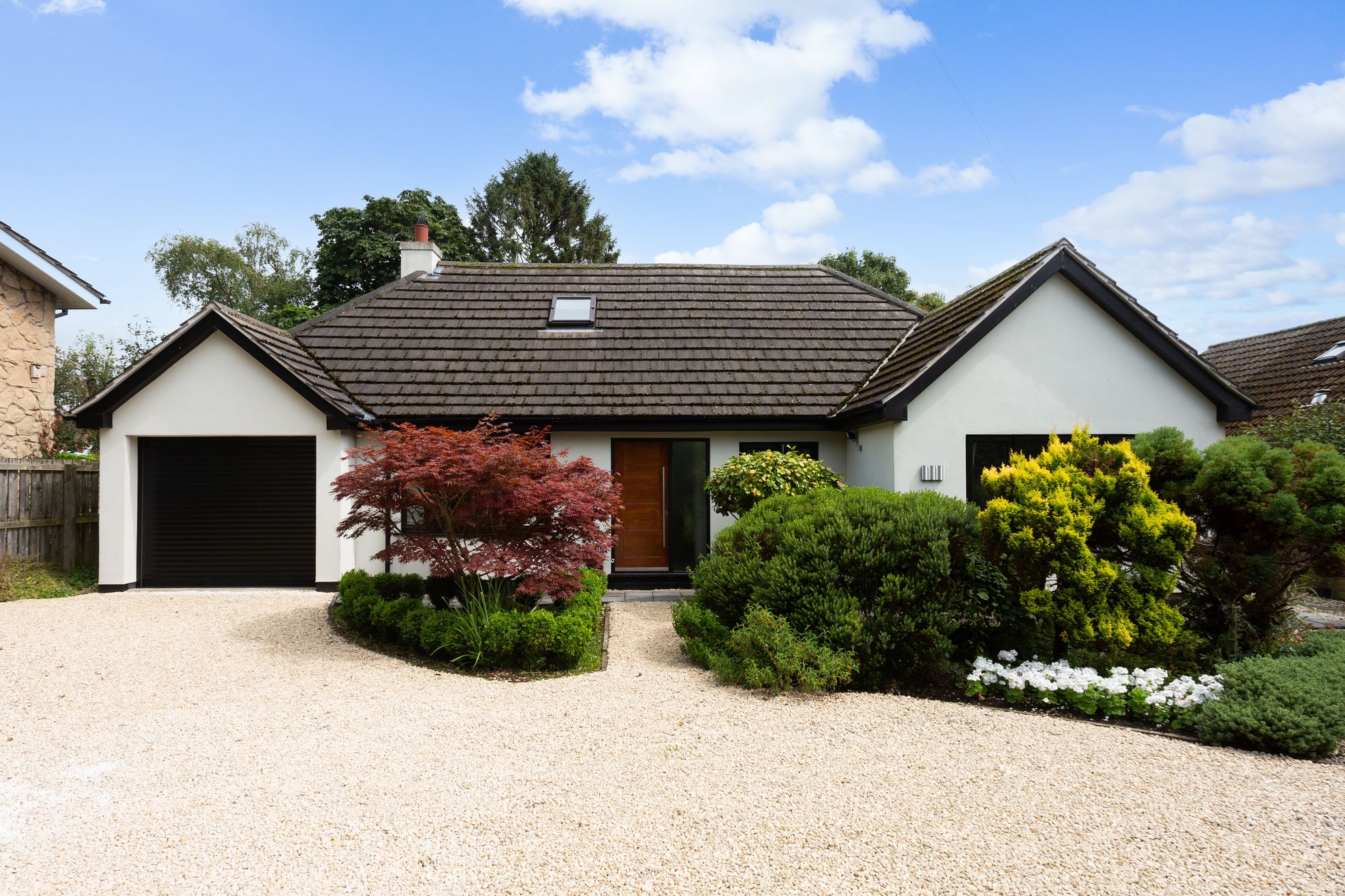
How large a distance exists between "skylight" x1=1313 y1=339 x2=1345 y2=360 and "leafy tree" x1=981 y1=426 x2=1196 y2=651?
12.3 m

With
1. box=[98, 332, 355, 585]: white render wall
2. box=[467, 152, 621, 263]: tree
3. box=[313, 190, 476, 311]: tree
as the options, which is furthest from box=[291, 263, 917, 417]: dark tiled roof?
box=[467, 152, 621, 263]: tree

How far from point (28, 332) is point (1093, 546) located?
17619 mm

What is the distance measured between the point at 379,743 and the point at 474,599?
2.72m

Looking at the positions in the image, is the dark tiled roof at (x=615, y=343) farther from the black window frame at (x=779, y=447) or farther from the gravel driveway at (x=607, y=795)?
the gravel driveway at (x=607, y=795)

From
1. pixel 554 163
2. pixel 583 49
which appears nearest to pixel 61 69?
pixel 583 49

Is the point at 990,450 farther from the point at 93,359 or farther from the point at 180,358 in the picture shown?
the point at 93,359

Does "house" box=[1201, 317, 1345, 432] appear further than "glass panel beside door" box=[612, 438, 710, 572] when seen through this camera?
Yes

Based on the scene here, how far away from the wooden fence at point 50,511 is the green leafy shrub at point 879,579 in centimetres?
1116

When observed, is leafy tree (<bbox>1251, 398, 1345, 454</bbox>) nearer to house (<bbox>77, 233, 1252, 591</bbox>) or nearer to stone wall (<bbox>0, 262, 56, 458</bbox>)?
house (<bbox>77, 233, 1252, 591</bbox>)

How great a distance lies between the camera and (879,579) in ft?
20.9

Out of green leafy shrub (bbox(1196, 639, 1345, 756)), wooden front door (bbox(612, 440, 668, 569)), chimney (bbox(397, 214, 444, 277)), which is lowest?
green leafy shrub (bbox(1196, 639, 1345, 756))

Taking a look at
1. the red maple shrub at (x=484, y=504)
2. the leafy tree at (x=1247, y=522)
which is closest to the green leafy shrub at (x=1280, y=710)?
the leafy tree at (x=1247, y=522)

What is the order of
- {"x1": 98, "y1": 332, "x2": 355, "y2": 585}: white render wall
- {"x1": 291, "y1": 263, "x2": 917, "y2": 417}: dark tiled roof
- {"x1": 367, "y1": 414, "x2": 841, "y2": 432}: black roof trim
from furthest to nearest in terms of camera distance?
{"x1": 291, "y1": 263, "x2": 917, "y2": 417}: dark tiled roof < {"x1": 367, "y1": 414, "x2": 841, "y2": 432}: black roof trim < {"x1": 98, "y1": 332, "x2": 355, "y2": 585}: white render wall

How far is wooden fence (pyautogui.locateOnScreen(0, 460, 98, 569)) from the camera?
10258 millimetres
